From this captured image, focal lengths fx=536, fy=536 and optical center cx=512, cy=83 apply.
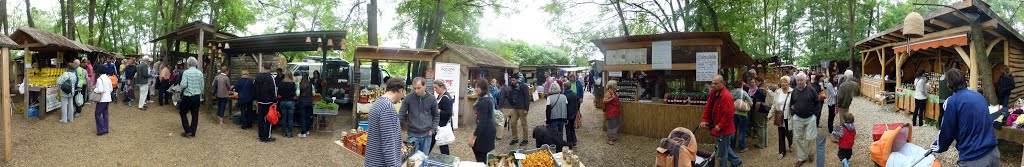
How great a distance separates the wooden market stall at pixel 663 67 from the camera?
29.7 ft

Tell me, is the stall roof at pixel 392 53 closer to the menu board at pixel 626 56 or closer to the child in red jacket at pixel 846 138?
the menu board at pixel 626 56

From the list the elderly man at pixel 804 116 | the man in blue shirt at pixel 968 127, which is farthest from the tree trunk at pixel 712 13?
the man in blue shirt at pixel 968 127

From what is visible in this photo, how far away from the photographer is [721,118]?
6.31m

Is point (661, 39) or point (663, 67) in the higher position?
point (661, 39)

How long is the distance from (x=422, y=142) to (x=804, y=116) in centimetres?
466

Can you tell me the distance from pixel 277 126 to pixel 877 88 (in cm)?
1712

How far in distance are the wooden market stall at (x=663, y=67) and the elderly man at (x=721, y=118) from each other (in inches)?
95.8

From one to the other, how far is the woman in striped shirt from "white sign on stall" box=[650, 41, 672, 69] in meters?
6.13

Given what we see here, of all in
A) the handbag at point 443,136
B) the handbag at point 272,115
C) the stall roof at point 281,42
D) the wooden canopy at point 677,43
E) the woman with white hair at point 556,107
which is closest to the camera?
the handbag at point 443,136

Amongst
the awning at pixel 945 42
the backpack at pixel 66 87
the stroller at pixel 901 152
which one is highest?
the awning at pixel 945 42

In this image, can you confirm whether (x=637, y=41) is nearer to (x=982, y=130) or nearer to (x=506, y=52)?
(x=982, y=130)

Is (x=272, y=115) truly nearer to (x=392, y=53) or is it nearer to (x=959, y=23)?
(x=392, y=53)

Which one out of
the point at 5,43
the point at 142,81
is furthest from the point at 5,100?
the point at 142,81

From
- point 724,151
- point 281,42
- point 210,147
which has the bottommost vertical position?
point 210,147
